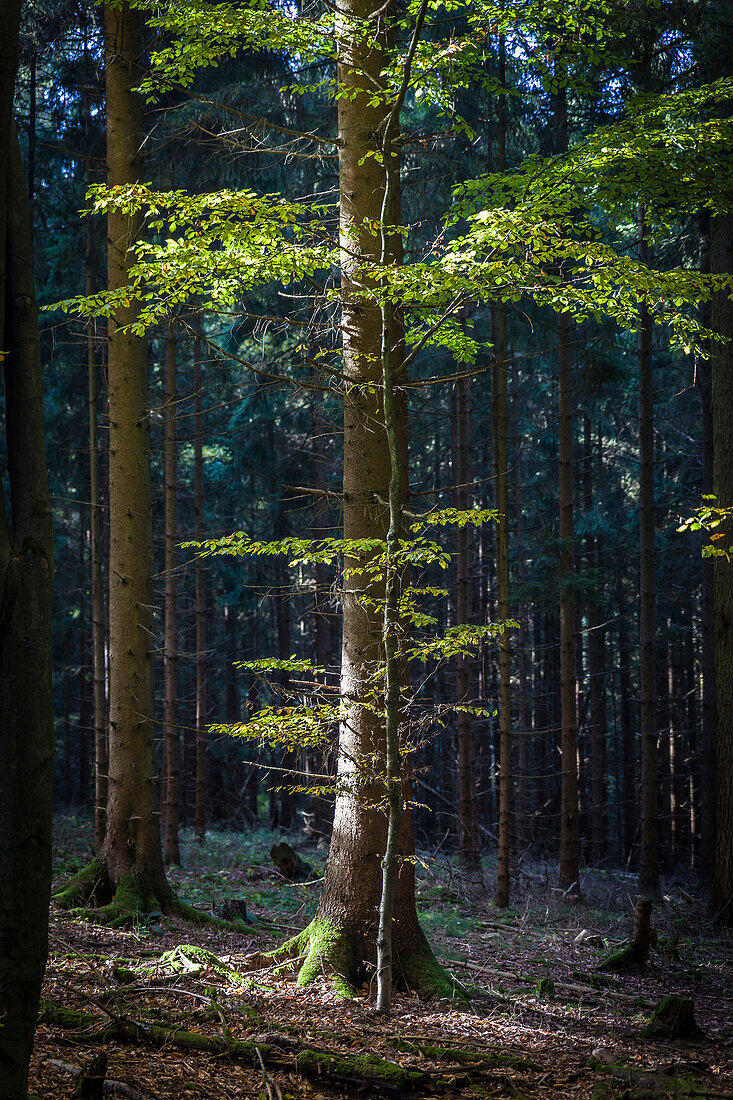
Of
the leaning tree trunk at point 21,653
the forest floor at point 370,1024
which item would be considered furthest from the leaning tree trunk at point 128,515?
the leaning tree trunk at point 21,653

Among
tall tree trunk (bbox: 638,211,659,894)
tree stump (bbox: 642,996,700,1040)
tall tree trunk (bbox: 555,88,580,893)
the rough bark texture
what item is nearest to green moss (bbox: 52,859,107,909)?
tree stump (bbox: 642,996,700,1040)

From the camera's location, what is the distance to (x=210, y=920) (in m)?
7.87

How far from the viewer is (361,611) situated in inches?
246

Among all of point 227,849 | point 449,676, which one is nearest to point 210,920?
point 227,849

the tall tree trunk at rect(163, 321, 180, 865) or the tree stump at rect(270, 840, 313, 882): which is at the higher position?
the tall tree trunk at rect(163, 321, 180, 865)

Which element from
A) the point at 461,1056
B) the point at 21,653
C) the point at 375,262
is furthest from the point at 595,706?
the point at 21,653

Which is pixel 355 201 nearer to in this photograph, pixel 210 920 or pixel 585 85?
pixel 585 85

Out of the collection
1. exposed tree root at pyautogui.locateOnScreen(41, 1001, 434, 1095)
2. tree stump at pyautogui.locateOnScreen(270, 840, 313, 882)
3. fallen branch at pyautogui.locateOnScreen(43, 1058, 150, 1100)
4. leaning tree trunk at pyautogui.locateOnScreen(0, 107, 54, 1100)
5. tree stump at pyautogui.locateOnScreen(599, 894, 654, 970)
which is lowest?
tree stump at pyautogui.locateOnScreen(270, 840, 313, 882)

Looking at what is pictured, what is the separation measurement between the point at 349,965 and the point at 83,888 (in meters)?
3.08

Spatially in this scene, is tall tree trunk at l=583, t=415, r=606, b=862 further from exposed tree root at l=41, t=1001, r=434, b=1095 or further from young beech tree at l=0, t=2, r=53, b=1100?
young beech tree at l=0, t=2, r=53, b=1100

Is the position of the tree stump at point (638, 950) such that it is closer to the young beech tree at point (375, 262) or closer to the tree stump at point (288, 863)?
the young beech tree at point (375, 262)

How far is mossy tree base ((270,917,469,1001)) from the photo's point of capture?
583 cm

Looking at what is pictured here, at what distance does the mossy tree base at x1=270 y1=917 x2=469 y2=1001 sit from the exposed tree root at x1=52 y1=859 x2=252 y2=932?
1.86 meters

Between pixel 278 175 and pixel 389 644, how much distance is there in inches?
467
